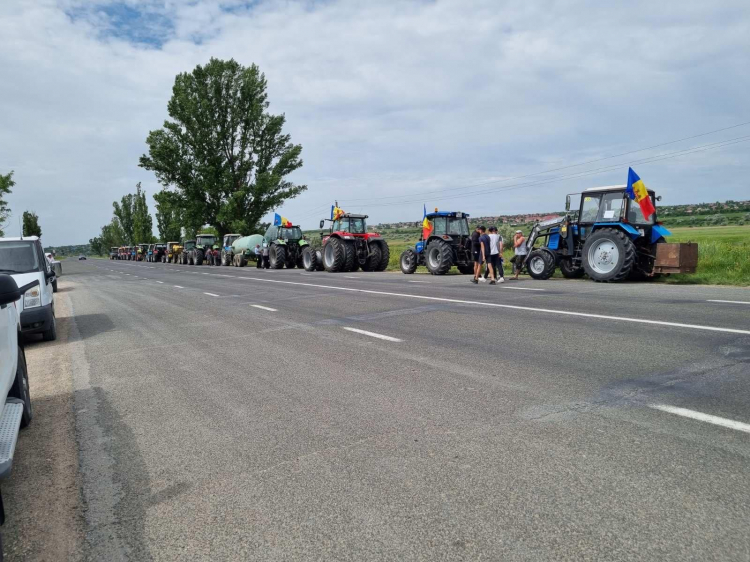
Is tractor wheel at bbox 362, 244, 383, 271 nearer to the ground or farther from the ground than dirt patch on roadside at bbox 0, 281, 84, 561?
farther from the ground

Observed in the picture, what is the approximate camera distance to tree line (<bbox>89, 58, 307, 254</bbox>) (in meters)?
49.4

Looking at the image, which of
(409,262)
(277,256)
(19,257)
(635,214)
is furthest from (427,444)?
(277,256)

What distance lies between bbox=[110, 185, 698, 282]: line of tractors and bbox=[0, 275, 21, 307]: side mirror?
14.4m

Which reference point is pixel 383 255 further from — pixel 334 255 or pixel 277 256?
pixel 277 256

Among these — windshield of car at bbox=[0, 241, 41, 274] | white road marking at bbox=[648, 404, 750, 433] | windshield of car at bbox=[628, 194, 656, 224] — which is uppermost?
windshield of car at bbox=[628, 194, 656, 224]

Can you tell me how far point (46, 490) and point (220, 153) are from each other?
51058 millimetres

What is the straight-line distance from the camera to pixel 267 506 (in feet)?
9.88

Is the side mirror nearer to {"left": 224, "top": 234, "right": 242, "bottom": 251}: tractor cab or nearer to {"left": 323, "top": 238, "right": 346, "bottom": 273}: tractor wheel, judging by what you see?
{"left": 323, "top": 238, "right": 346, "bottom": 273}: tractor wheel

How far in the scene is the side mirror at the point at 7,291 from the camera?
3.29 meters

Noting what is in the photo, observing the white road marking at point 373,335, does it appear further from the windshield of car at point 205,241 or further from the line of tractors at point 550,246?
the windshield of car at point 205,241

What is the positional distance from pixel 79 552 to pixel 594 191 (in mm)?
15967

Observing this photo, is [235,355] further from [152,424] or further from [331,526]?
[331,526]

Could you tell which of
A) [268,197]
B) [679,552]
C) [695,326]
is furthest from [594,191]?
[268,197]

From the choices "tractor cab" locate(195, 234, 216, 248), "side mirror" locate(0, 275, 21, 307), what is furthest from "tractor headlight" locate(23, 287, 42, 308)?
"tractor cab" locate(195, 234, 216, 248)
